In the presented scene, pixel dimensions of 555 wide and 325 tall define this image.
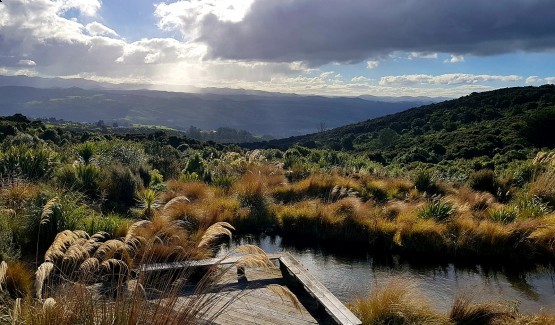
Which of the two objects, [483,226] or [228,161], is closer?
[483,226]

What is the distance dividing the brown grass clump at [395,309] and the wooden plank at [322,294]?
0.58m

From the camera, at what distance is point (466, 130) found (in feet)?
143

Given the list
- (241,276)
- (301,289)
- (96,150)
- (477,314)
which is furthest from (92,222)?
(96,150)

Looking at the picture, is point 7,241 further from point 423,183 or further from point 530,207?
point 423,183

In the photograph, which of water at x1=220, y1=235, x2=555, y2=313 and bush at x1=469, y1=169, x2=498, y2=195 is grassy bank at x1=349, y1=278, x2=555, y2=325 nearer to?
water at x1=220, y1=235, x2=555, y2=313

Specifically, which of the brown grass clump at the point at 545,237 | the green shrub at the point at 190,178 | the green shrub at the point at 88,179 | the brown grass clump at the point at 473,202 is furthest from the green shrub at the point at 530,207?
the green shrub at the point at 88,179

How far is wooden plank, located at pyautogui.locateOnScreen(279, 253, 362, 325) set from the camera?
217 inches

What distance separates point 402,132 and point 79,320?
186 ft

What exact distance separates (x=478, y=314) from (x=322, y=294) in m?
2.37

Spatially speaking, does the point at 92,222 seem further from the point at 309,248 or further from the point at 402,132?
the point at 402,132

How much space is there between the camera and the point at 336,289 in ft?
26.3

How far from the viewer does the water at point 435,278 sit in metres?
7.82

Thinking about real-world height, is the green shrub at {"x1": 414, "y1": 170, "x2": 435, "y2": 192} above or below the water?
above

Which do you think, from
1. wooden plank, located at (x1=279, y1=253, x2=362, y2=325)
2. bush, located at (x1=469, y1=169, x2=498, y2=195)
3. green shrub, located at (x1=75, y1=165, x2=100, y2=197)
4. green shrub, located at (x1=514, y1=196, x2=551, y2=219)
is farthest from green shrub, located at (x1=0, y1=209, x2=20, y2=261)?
bush, located at (x1=469, y1=169, x2=498, y2=195)
